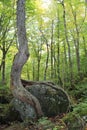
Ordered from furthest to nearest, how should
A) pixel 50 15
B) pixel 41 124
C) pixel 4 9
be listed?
1. pixel 50 15
2. pixel 4 9
3. pixel 41 124

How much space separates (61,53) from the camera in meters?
29.5

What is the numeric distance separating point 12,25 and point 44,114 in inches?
457

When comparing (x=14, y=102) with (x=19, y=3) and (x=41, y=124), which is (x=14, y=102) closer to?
(x=41, y=124)

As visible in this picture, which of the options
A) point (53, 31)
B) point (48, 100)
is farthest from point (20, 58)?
point (53, 31)

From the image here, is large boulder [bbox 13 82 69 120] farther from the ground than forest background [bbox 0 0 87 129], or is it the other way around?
forest background [bbox 0 0 87 129]

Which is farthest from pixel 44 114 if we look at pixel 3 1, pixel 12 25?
pixel 12 25

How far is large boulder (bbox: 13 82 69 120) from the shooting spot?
10254 millimetres

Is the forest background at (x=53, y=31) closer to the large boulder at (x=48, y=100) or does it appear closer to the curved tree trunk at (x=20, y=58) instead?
the large boulder at (x=48, y=100)

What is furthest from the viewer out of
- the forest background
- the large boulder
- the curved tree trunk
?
the forest background

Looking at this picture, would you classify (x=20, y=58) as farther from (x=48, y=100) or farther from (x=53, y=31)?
(x=53, y=31)

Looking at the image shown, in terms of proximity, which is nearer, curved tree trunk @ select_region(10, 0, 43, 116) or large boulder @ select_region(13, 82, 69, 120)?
curved tree trunk @ select_region(10, 0, 43, 116)

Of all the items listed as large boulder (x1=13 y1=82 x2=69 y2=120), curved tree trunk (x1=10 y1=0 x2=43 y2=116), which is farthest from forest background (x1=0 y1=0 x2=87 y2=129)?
curved tree trunk (x1=10 y1=0 x2=43 y2=116)

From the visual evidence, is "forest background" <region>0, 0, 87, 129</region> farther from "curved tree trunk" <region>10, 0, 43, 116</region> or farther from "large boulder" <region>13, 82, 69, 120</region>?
"curved tree trunk" <region>10, 0, 43, 116</region>

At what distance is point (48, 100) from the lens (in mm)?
10445
